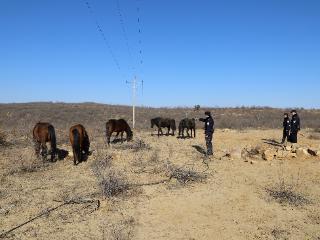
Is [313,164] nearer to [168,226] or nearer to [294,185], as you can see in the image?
[294,185]

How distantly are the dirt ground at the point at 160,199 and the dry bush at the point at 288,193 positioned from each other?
44 millimetres

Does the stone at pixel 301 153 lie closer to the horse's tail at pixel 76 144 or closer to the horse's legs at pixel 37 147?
the horse's tail at pixel 76 144

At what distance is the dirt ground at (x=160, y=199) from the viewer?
321 inches

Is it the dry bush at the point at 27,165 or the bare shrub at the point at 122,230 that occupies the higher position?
the dry bush at the point at 27,165

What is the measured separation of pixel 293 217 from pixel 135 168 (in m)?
5.95

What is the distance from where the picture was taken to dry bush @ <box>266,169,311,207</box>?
397 inches

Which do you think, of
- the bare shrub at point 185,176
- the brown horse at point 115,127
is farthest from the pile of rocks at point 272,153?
the brown horse at point 115,127

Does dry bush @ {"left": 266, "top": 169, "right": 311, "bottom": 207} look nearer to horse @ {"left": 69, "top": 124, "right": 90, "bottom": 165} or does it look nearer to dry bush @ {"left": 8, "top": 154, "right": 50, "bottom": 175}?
horse @ {"left": 69, "top": 124, "right": 90, "bottom": 165}

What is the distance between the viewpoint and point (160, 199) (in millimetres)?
10148

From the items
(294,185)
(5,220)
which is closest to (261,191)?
(294,185)

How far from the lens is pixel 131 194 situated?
1045 cm

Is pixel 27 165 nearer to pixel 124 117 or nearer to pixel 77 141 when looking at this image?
pixel 77 141

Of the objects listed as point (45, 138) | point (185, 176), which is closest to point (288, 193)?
point (185, 176)

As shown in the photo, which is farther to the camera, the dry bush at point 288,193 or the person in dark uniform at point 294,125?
the person in dark uniform at point 294,125
